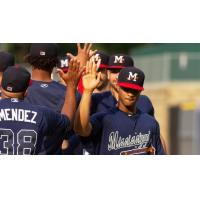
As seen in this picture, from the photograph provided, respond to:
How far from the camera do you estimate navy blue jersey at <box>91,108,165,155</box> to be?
7625 mm

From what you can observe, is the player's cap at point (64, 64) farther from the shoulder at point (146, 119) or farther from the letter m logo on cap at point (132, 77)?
the shoulder at point (146, 119)

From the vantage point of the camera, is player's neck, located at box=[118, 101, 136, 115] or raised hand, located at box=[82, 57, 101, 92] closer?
raised hand, located at box=[82, 57, 101, 92]

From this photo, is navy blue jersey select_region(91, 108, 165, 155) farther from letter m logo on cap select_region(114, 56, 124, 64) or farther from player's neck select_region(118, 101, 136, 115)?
letter m logo on cap select_region(114, 56, 124, 64)

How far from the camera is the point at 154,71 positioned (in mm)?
27375

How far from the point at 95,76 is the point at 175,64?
20.1m

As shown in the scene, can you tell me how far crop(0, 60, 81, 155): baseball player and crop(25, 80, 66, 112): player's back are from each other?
1081 mm

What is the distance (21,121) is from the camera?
6.54 meters

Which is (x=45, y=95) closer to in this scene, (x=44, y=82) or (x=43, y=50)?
(x=44, y=82)

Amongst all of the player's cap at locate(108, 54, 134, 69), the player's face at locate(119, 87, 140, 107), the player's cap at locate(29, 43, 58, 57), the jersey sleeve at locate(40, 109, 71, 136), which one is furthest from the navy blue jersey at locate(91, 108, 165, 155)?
the player's cap at locate(108, 54, 134, 69)

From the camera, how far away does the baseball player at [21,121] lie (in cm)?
655

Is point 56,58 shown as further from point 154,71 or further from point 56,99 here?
point 154,71

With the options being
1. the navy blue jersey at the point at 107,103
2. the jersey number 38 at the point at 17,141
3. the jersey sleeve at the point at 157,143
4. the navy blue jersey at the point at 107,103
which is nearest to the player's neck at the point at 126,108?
the jersey sleeve at the point at 157,143

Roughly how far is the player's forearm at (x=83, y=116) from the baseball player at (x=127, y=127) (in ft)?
0.50

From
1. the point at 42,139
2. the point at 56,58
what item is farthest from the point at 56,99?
the point at 42,139
